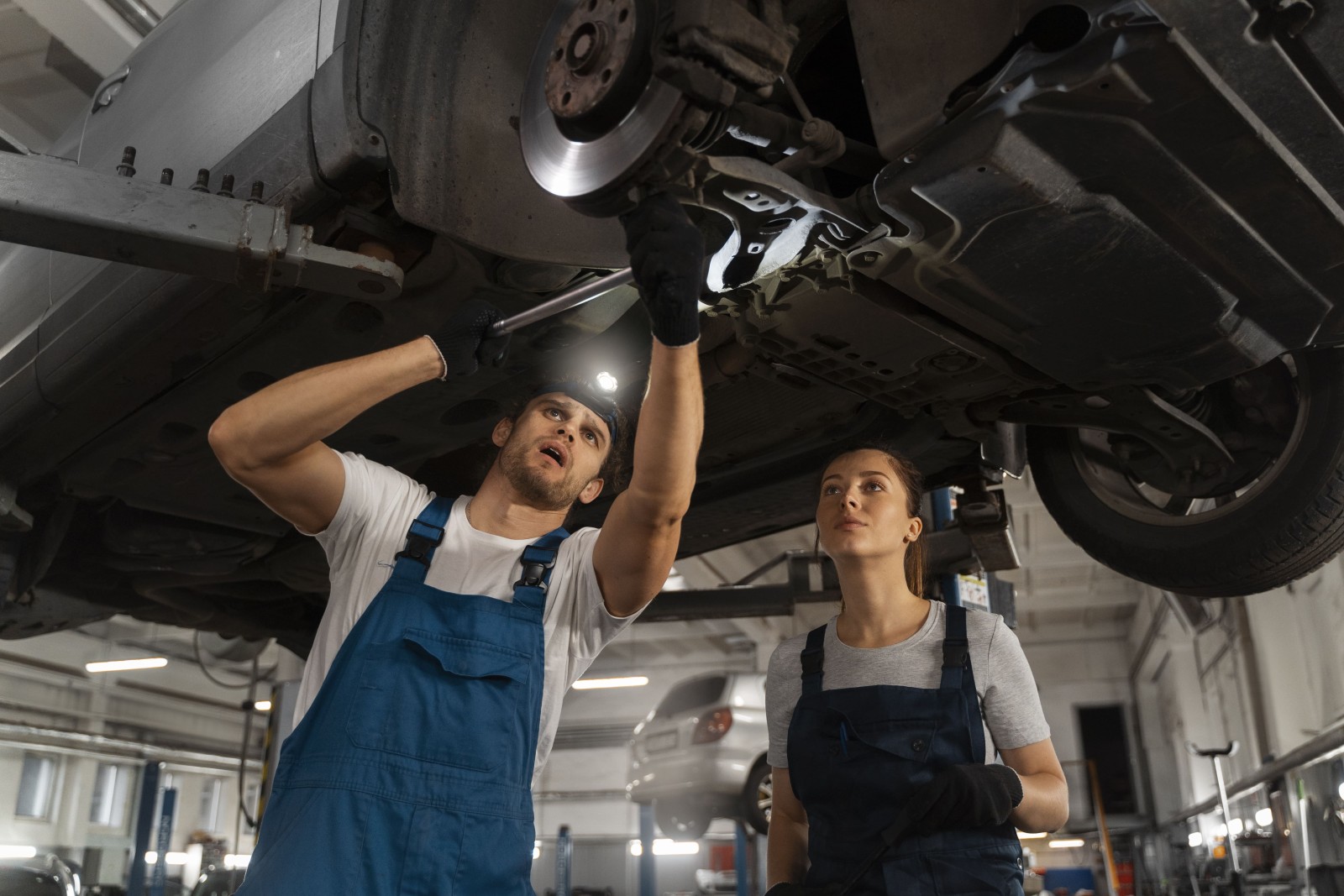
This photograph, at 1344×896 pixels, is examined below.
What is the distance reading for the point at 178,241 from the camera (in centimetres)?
154

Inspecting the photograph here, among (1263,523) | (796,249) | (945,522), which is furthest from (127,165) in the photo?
(945,522)

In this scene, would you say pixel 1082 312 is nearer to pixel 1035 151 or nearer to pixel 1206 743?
pixel 1035 151

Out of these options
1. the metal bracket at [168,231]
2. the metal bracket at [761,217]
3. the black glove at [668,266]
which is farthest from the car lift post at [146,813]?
the black glove at [668,266]

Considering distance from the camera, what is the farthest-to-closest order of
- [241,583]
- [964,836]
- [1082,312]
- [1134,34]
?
[241,583] < [1082,312] < [964,836] < [1134,34]

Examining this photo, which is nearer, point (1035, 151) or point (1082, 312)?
point (1035, 151)

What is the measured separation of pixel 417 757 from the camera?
4.09 feet

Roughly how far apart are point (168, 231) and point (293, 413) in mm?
424

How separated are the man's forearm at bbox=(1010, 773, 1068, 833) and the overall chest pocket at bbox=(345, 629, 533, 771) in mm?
682

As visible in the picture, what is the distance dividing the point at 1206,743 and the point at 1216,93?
12480 millimetres

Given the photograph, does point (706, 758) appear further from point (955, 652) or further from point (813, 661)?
point (955, 652)

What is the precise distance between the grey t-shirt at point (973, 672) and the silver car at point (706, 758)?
137 inches

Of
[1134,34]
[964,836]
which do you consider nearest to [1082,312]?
[1134,34]

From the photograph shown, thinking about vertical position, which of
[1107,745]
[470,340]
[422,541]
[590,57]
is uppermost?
[1107,745]

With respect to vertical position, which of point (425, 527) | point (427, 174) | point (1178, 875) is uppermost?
point (427, 174)
